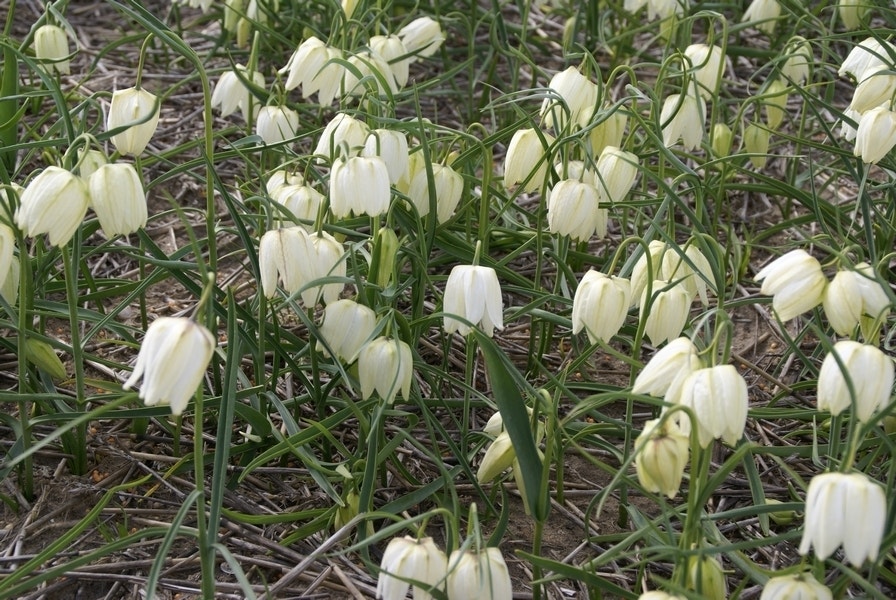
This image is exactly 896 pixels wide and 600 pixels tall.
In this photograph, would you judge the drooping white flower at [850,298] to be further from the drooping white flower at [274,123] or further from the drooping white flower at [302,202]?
the drooping white flower at [274,123]

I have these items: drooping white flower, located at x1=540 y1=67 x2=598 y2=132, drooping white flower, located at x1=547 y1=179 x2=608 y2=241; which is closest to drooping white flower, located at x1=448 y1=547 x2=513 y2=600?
drooping white flower, located at x1=547 y1=179 x2=608 y2=241

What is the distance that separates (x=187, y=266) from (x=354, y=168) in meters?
0.30

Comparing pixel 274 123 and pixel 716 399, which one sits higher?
pixel 716 399

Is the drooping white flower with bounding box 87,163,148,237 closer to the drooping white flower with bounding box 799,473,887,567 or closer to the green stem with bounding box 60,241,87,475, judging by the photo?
the green stem with bounding box 60,241,87,475

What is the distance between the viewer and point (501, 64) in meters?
3.48

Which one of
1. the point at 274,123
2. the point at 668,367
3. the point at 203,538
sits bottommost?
the point at 203,538

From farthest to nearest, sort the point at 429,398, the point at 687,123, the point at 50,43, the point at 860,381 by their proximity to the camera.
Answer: the point at 50,43 < the point at 687,123 < the point at 429,398 < the point at 860,381

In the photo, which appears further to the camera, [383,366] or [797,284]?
[383,366]

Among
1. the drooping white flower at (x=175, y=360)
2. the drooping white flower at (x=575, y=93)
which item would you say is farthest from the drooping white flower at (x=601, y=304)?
the drooping white flower at (x=175, y=360)

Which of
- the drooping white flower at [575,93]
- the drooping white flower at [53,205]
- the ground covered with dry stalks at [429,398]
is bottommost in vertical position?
the ground covered with dry stalks at [429,398]

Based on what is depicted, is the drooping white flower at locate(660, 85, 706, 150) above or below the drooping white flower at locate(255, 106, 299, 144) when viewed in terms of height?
above

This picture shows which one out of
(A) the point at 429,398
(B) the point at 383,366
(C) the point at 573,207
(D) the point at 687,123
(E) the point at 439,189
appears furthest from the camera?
(D) the point at 687,123

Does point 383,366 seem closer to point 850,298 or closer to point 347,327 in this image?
point 347,327

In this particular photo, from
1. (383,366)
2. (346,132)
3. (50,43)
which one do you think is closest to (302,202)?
(346,132)
